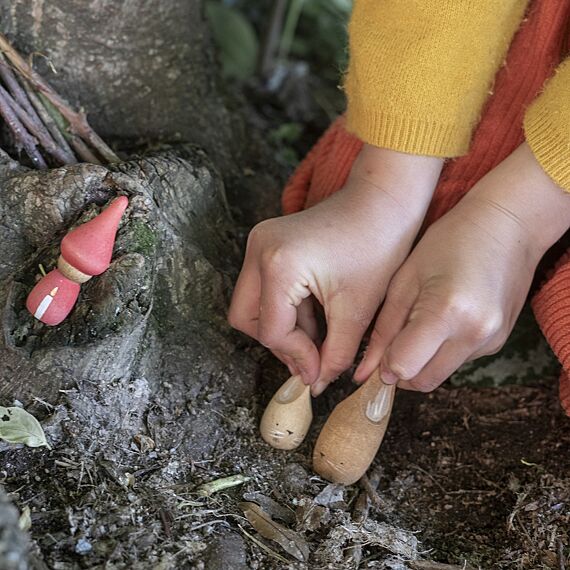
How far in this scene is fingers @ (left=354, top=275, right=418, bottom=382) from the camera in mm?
1021

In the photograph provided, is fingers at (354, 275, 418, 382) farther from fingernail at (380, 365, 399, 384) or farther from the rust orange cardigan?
the rust orange cardigan

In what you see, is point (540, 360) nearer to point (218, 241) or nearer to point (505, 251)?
point (505, 251)

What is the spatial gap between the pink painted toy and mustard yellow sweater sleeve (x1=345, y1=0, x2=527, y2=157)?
1.31 feet

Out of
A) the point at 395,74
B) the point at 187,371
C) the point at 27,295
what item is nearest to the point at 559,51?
the point at 395,74

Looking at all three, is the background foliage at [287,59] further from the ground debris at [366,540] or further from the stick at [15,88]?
the ground debris at [366,540]

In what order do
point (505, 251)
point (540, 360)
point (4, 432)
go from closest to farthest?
point (4, 432) → point (505, 251) → point (540, 360)

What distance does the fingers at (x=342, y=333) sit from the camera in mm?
1034

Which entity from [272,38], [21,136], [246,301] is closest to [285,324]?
[246,301]

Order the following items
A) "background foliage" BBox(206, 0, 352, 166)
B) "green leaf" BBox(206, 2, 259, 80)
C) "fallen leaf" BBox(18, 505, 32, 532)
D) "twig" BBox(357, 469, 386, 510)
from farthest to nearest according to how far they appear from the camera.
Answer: "green leaf" BBox(206, 2, 259, 80)
"background foliage" BBox(206, 0, 352, 166)
"twig" BBox(357, 469, 386, 510)
"fallen leaf" BBox(18, 505, 32, 532)

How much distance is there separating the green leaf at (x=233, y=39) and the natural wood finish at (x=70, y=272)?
1.20m

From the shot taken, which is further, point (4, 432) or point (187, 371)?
point (187, 371)

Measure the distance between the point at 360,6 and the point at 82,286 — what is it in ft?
1.86

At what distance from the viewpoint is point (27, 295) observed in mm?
991

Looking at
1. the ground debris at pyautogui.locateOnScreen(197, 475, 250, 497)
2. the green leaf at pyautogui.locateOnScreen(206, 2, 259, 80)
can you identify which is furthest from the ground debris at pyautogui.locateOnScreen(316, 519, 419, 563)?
the green leaf at pyautogui.locateOnScreen(206, 2, 259, 80)
